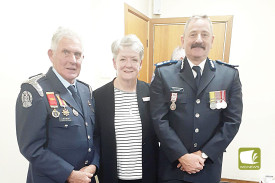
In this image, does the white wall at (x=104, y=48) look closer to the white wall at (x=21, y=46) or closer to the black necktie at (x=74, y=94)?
the white wall at (x=21, y=46)

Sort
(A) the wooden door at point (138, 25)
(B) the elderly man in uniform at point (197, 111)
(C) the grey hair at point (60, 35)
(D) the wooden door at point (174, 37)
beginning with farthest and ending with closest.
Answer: (D) the wooden door at point (174, 37) < (A) the wooden door at point (138, 25) < (B) the elderly man in uniform at point (197, 111) < (C) the grey hair at point (60, 35)

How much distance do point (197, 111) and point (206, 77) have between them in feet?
0.69

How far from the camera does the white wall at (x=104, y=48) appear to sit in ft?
4.15

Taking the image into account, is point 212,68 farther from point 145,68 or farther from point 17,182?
point 145,68

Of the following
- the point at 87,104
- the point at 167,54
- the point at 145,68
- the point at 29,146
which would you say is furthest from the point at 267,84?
the point at 29,146

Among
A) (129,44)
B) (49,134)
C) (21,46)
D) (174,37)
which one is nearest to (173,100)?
(129,44)

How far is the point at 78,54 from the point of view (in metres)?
1.11

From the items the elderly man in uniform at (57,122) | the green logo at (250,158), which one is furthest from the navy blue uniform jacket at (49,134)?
the green logo at (250,158)

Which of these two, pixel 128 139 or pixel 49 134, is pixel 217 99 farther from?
pixel 49 134

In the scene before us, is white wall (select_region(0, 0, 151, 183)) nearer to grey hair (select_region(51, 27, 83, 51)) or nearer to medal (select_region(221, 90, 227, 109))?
grey hair (select_region(51, 27, 83, 51))

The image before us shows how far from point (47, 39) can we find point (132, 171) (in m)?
1.16

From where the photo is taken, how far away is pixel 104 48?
7.35 feet

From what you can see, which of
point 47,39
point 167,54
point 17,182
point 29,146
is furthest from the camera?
point 167,54

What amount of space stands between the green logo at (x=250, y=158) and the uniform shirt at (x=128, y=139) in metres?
2.23
